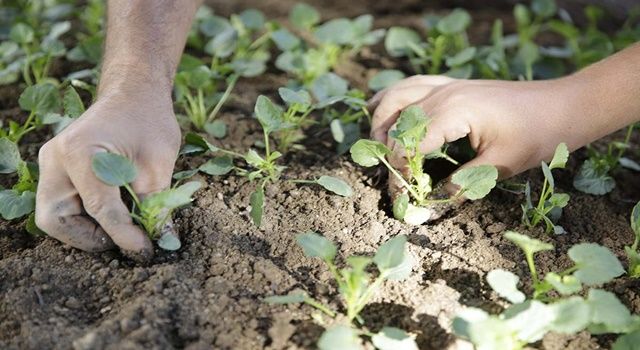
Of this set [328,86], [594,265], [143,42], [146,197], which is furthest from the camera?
[328,86]

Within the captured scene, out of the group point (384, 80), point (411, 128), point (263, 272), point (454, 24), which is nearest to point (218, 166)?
point (263, 272)

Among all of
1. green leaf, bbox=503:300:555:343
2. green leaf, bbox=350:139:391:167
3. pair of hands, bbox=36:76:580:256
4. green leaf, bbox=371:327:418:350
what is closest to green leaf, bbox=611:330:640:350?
green leaf, bbox=503:300:555:343

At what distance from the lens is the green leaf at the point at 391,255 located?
47.1 inches

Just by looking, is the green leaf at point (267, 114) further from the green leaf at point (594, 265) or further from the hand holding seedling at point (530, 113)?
the green leaf at point (594, 265)

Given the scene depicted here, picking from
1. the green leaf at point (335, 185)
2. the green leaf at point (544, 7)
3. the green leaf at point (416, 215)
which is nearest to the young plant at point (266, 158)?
the green leaf at point (335, 185)

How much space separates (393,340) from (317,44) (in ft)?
4.16

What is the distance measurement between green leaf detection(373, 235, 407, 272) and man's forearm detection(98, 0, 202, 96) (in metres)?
0.54

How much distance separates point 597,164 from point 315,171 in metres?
0.61

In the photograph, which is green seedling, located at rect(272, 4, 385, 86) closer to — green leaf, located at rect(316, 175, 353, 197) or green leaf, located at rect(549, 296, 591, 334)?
green leaf, located at rect(316, 175, 353, 197)

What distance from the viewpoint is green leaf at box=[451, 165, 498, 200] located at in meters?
1.40

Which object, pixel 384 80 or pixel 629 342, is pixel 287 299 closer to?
pixel 629 342

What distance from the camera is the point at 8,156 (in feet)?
4.93

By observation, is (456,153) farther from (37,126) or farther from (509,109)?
(37,126)

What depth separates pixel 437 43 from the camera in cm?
203
